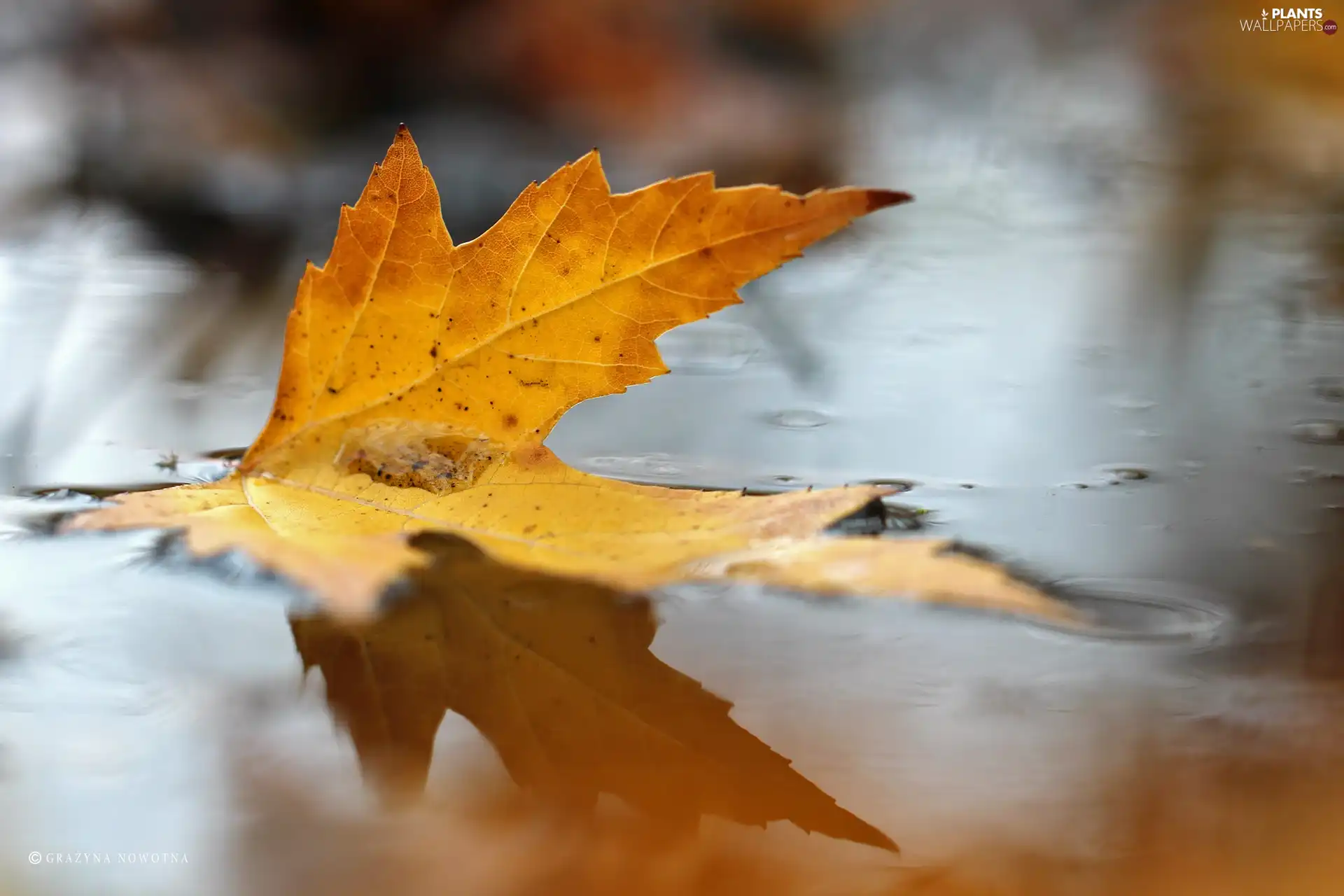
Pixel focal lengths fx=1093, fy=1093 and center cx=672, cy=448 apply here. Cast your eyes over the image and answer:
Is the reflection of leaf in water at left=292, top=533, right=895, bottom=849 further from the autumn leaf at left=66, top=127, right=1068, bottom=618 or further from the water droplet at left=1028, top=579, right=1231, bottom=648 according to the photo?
the water droplet at left=1028, top=579, right=1231, bottom=648

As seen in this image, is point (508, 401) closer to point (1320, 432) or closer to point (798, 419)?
point (798, 419)

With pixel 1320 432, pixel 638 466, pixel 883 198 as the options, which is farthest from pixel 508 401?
pixel 1320 432

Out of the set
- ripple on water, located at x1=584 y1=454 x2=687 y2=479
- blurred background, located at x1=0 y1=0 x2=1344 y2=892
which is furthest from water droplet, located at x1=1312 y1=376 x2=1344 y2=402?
ripple on water, located at x1=584 y1=454 x2=687 y2=479

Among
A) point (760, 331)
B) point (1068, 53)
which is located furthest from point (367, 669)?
point (1068, 53)

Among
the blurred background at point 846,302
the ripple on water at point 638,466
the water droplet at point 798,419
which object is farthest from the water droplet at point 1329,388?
the ripple on water at point 638,466

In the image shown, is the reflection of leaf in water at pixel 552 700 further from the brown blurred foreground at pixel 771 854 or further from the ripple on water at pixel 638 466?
the ripple on water at pixel 638 466
